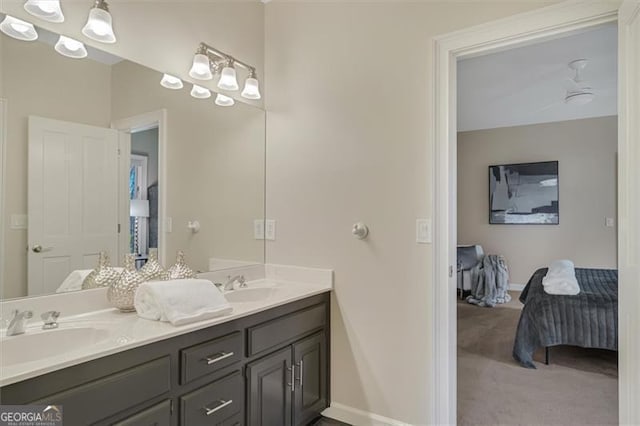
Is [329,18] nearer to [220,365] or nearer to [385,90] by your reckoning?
[385,90]

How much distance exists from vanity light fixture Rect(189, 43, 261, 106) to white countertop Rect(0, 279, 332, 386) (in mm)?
1293

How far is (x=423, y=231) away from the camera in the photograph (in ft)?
6.64

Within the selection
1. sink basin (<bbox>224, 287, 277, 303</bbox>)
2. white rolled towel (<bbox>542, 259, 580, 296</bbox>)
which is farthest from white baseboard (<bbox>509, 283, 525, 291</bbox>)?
sink basin (<bbox>224, 287, 277, 303</bbox>)

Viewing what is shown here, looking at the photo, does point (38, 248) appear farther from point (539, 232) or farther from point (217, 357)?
point (539, 232)

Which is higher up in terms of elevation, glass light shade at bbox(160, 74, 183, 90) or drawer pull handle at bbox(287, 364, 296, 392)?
glass light shade at bbox(160, 74, 183, 90)

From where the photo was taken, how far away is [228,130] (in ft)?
8.05

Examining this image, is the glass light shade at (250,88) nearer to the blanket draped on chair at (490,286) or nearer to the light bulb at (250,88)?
the light bulb at (250,88)

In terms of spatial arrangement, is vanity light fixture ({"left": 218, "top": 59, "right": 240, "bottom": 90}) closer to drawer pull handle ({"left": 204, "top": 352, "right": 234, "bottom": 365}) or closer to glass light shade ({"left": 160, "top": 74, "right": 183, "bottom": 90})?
glass light shade ({"left": 160, "top": 74, "right": 183, "bottom": 90})

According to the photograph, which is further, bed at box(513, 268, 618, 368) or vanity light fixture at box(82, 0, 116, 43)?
bed at box(513, 268, 618, 368)

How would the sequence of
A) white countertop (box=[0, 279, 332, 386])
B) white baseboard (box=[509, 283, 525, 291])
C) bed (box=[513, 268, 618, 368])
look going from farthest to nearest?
white baseboard (box=[509, 283, 525, 291]) → bed (box=[513, 268, 618, 368]) → white countertop (box=[0, 279, 332, 386])

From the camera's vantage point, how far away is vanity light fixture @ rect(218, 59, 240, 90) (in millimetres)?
2287

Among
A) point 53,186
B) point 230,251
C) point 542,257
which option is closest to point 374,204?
point 230,251

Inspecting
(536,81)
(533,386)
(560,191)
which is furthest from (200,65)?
(560,191)

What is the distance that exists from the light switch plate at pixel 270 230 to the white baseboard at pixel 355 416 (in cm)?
109
